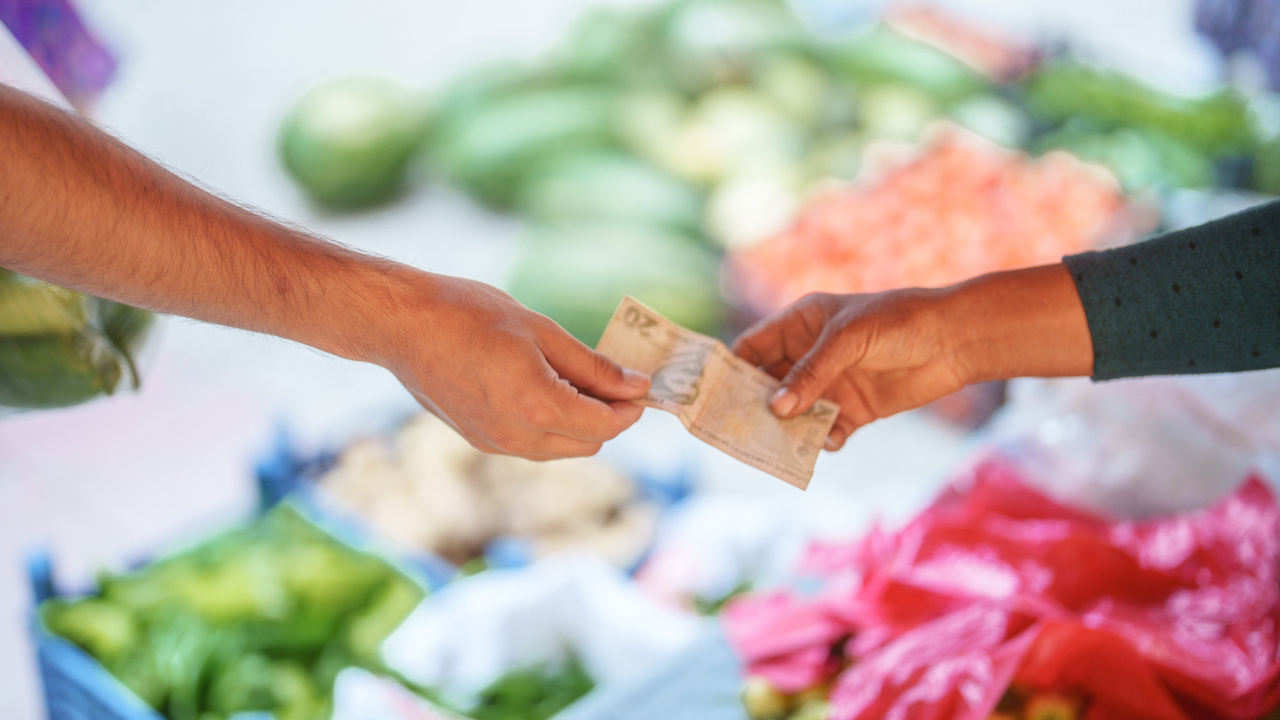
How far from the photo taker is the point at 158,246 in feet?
3.11

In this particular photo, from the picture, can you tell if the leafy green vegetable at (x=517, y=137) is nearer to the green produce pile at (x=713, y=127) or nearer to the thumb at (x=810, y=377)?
the green produce pile at (x=713, y=127)

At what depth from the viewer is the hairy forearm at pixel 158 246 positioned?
86 cm

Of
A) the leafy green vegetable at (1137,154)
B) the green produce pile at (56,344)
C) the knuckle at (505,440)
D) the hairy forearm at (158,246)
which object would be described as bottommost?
the leafy green vegetable at (1137,154)

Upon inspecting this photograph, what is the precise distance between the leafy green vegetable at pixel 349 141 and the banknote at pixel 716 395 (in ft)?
9.95

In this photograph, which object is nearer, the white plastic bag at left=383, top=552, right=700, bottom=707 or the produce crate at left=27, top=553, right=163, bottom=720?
the produce crate at left=27, top=553, right=163, bottom=720

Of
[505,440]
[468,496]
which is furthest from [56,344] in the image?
[468,496]

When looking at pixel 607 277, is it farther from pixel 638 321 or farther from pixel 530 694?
pixel 638 321

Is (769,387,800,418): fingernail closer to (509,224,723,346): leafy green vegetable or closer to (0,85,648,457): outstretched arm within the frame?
(0,85,648,457): outstretched arm

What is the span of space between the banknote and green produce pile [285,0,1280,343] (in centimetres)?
188

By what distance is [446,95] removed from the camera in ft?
14.3

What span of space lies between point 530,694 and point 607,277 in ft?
5.65

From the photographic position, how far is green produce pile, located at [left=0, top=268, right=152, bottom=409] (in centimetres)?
121

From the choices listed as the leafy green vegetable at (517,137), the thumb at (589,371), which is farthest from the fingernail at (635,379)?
Answer: the leafy green vegetable at (517,137)

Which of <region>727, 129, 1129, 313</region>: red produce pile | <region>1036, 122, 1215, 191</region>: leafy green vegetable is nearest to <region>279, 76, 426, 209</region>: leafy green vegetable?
<region>727, 129, 1129, 313</region>: red produce pile
